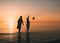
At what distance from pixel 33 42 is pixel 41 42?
99cm

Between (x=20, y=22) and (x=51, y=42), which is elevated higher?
(x=20, y=22)

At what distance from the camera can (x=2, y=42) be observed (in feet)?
95.3

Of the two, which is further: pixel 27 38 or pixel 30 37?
pixel 30 37

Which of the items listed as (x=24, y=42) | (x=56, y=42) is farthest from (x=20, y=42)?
(x=56, y=42)

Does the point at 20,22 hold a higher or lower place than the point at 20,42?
higher

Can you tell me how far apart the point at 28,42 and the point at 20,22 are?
11.5ft

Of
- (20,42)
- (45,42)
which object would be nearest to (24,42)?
(20,42)

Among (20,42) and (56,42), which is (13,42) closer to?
(20,42)

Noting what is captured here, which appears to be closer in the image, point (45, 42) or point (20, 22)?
point (45, 42)

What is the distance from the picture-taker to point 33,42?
28.9 metres

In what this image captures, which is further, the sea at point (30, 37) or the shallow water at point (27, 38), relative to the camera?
the sea at point (30, 37)

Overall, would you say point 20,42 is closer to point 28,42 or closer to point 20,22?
point 28,42

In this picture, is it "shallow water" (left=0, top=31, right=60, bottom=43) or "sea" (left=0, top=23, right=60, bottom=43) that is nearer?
"shallow water" (left=0, top=31, right=60, bottom=43)

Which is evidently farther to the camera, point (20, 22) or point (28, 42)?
point (20, 22)
